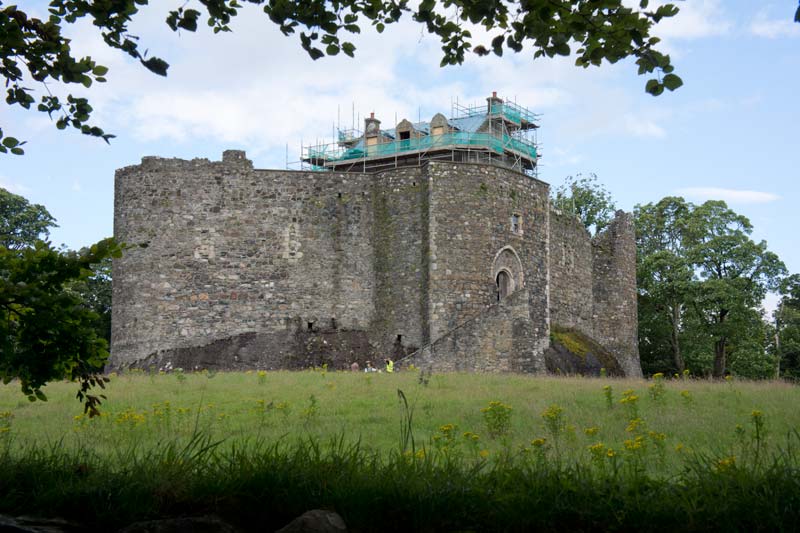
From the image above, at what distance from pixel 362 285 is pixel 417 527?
914 inches

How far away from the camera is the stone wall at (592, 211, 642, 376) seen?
36594mm

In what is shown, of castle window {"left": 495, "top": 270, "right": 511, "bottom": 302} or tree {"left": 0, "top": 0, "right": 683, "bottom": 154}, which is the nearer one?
tree {"left": 0, "top": 0, "right": 683, "bottom": 154}

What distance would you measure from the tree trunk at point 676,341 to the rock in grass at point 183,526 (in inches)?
1613

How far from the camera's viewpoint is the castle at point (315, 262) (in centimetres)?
2705

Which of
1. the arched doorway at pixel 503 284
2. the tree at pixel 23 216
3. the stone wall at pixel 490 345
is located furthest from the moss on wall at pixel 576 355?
the tree at pixel 23 216

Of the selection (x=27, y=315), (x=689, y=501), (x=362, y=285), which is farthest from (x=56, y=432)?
(x=362, y=285)

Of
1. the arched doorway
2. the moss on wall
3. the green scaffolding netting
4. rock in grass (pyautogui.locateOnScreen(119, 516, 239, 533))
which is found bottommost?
rock in grass (pyautogui.locateOnScreen(119, 516, 239, 533))

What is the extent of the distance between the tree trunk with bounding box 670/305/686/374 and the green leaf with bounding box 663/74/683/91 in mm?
38239

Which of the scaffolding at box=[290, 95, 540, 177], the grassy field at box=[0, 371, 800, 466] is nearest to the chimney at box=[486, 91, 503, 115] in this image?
the scaffolding at box=[290, 95, 540, 177]

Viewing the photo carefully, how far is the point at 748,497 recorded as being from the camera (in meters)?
5.14

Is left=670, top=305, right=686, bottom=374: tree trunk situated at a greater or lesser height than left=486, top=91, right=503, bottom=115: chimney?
lesser

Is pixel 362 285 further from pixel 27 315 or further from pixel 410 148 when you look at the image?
pixel 27 315

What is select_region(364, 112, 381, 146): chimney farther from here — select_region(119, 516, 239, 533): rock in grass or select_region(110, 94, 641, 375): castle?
select_region(119, 516, 239, 533): rock in grass

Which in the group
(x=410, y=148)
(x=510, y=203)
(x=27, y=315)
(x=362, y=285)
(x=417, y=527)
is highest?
(x=410, y=148)
